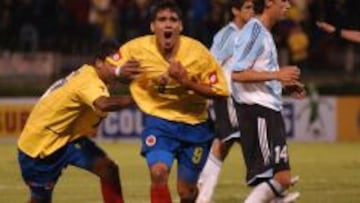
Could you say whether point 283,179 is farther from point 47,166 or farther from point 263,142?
point 47,166

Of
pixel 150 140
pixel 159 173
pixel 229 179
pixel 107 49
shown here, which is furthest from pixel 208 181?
pixel 229 179

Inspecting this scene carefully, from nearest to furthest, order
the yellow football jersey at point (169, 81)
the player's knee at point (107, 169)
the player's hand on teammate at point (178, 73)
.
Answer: the player's hand on teammate at point (178, 73) → the yellow football jersey at point (169, 81) → the player's knee at point (107, 169)

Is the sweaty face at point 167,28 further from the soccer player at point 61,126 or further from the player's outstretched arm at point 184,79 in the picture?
the soccer player at point 61,126

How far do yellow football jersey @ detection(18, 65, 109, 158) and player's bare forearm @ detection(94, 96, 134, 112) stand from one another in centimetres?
32

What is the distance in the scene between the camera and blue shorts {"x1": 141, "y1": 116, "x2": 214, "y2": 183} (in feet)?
32.7

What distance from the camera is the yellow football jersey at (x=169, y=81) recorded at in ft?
32.8

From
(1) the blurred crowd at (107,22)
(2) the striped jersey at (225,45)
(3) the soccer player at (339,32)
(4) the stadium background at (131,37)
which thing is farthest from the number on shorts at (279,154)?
(1) the blurred crowd at (107,22)

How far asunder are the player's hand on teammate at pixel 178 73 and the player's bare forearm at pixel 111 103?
18.1 inches

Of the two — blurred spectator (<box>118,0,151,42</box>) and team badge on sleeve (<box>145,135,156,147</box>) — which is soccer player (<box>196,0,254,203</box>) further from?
blurred spectator (<box>118,0,151,42</box>)

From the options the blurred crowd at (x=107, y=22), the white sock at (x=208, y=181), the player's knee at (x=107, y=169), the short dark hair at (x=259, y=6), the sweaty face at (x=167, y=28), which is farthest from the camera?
the blurred crowd at (x=107, y=22)

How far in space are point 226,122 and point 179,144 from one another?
249cm

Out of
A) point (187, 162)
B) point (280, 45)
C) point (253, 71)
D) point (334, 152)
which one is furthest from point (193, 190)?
point (280, 45)

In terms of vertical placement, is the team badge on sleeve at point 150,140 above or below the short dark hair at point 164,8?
below

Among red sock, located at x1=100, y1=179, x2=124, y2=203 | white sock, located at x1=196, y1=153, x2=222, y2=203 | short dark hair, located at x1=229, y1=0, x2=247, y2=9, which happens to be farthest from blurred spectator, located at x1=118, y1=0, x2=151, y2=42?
red sock, located at x1=100, y1=179, x2=124, y2=203
